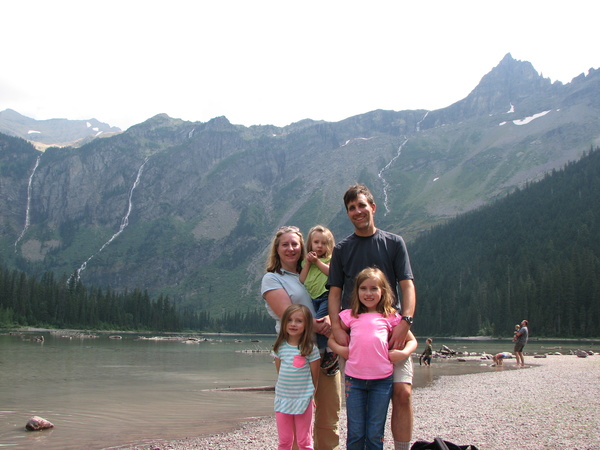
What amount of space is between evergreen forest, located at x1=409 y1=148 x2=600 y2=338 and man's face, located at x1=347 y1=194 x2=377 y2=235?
318ft

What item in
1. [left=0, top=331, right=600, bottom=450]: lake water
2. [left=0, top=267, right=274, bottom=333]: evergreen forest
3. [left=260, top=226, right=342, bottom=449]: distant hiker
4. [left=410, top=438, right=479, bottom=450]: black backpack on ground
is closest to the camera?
[left=410, top=438, right=479, bottom=450]: black backpack on ground

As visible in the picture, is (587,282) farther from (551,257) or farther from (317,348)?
(317,348)

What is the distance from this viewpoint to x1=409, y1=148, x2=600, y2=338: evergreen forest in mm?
95256

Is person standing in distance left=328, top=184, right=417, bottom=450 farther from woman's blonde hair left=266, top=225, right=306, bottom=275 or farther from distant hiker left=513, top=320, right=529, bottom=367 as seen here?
distant hiker left=513, top=320, right=529, bottom=367

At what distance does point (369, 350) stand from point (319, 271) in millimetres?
1577

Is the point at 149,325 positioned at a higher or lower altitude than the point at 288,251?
lower

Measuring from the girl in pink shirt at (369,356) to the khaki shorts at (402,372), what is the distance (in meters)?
0.11

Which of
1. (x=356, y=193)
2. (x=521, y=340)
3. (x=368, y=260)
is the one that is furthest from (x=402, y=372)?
(x=521, y=340)

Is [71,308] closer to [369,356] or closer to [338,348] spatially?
[338,348]

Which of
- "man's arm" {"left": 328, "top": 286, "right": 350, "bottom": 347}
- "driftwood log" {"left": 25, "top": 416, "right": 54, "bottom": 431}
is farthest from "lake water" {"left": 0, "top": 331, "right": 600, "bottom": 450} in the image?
"man's arm" {"left": 328, "top": 286, "right": 350, "bottom": 347}

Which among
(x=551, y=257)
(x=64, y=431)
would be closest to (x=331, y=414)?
(x=64, y=431)

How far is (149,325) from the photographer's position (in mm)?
141625

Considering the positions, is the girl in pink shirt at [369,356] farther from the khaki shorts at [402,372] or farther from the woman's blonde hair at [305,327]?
the woman's blonde hair at [305,327]

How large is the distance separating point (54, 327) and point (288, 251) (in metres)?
121
